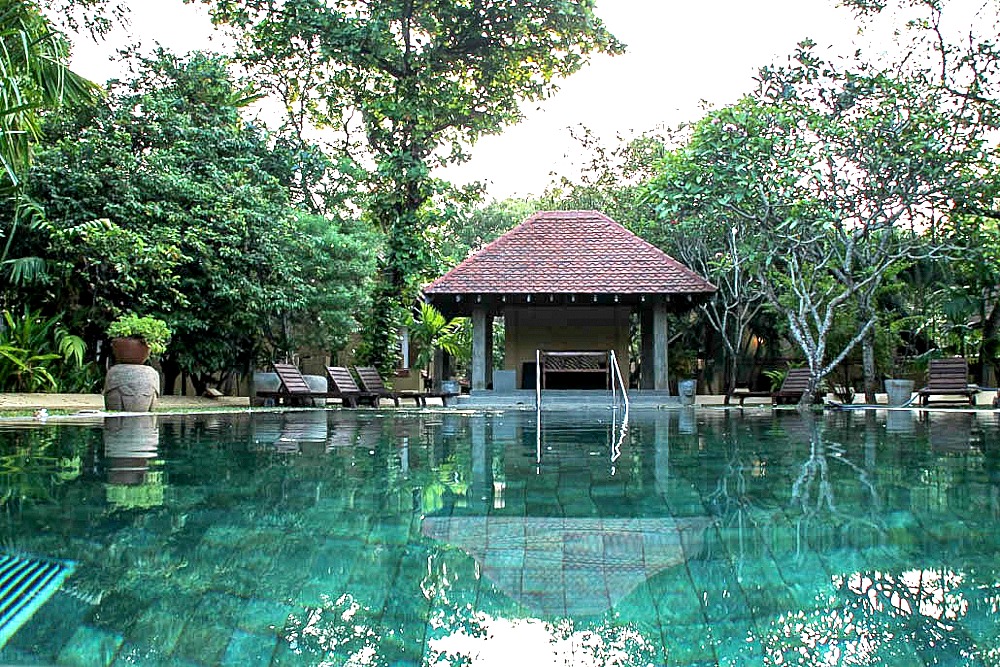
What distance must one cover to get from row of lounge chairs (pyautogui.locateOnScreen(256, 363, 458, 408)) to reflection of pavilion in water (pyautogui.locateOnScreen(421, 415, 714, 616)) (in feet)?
38.4

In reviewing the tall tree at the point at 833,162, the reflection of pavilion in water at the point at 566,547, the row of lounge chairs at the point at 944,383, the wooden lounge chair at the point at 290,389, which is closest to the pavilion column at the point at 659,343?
the row of lounge chairs at the point at 944,383

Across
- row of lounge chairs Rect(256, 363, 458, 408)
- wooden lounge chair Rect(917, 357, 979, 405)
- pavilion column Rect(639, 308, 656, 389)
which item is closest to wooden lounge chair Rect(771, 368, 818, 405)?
wooden lounge chair Rect(917, 357, 979, 405)

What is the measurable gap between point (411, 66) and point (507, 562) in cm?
1864

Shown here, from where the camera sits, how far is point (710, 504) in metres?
3.10

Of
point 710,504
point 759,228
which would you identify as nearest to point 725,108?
point 759,228

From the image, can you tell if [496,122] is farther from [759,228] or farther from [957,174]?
[957,174]

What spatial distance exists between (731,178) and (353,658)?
521 inches

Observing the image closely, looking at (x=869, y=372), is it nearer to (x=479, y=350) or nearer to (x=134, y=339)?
(x=479, y=350)

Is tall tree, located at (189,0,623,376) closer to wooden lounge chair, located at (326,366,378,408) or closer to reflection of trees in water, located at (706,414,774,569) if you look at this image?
wooden lounge chair, located at (326,366,378,408)

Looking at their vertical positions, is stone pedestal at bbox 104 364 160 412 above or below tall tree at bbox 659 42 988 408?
below

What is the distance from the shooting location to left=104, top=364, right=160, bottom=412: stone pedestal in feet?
38.6

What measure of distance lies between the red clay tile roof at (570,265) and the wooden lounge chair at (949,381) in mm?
4644

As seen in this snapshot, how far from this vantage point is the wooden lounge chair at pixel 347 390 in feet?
49.6

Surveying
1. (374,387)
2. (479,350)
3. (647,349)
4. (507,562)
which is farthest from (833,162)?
(507,562)
